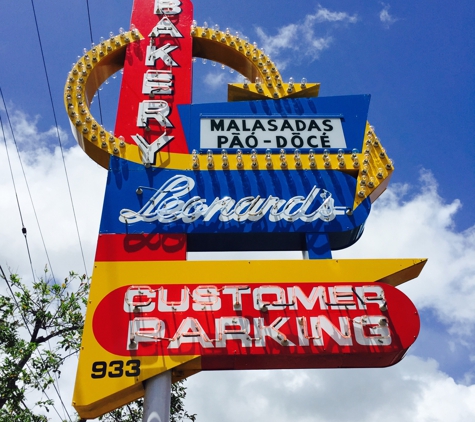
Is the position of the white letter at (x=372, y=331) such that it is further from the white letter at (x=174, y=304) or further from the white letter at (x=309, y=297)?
the white letter at (x=174, y=304)

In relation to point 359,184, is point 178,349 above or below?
below

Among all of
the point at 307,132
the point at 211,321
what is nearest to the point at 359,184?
the point at 307,132

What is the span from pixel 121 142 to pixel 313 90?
13.8ft

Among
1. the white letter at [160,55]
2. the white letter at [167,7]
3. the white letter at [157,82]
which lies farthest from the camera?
the white letter at [167,7]

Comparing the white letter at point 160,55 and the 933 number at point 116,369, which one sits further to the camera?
the white letter at point 160,55

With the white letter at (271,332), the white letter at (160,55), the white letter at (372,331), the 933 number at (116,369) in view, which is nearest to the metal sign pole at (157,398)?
the 933 number at (116,369)

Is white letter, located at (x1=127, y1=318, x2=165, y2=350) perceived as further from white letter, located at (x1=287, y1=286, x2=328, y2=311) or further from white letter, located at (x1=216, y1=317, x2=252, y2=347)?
white letter, located at (x1=287, y1=286, x2=328, y2=311)

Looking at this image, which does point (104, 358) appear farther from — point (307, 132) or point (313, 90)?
point (313, 90)

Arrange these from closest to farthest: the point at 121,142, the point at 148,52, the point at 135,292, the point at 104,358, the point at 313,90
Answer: the point at 104,358
the point at 135,292
the point at 121,142
the point at 313,90
the point at 148,52

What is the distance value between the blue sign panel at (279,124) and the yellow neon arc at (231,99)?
29cm

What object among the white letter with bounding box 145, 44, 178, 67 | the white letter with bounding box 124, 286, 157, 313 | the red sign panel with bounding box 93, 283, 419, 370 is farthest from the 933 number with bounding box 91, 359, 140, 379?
the white letter with bounding box 145, 44, 178, 67

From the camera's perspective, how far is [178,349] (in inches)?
273

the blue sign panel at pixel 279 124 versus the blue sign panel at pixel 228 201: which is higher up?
the blue sign panel at pixel 279 124

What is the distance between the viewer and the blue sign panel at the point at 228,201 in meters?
8.50
